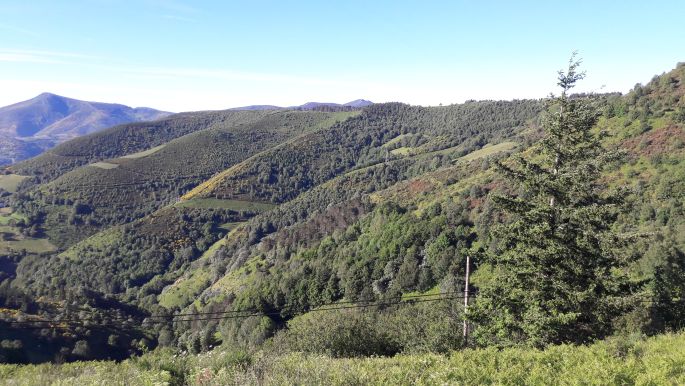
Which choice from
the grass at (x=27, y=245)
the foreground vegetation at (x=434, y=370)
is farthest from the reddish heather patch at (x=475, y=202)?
the grass at (x=27, y=245)

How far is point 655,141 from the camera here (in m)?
51.3

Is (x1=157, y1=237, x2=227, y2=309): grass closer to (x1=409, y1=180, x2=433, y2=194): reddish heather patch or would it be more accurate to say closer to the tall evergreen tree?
(x1=409, y1=180, x2=433, y2=194): reddish heather patch

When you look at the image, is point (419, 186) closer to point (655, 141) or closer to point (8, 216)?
point (655, 141)

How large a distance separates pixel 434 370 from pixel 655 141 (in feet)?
193

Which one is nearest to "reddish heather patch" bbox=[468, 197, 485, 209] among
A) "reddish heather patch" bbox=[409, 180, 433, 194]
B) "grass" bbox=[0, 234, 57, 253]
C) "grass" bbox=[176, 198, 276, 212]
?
"reddish heather patch" bbox=[409, 180, 433, 194]

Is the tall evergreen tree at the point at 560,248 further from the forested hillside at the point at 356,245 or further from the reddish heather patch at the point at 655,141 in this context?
the reddish heather patch at the point at 655,141

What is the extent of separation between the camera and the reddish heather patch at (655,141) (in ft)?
160

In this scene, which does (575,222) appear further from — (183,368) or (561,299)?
(183,368)

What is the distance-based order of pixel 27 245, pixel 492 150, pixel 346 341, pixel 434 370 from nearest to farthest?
1. pixel 434 370
2. pixel 346 341
3. pixel 492 150
4. pixel 27 245

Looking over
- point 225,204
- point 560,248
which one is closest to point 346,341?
point 560,248

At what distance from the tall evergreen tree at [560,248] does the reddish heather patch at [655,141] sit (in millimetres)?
44140

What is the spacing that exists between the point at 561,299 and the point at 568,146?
5.47 m

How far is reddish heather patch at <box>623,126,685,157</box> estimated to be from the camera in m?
48.9

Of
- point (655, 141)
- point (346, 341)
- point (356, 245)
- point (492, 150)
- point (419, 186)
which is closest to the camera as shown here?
point (346, 341)
